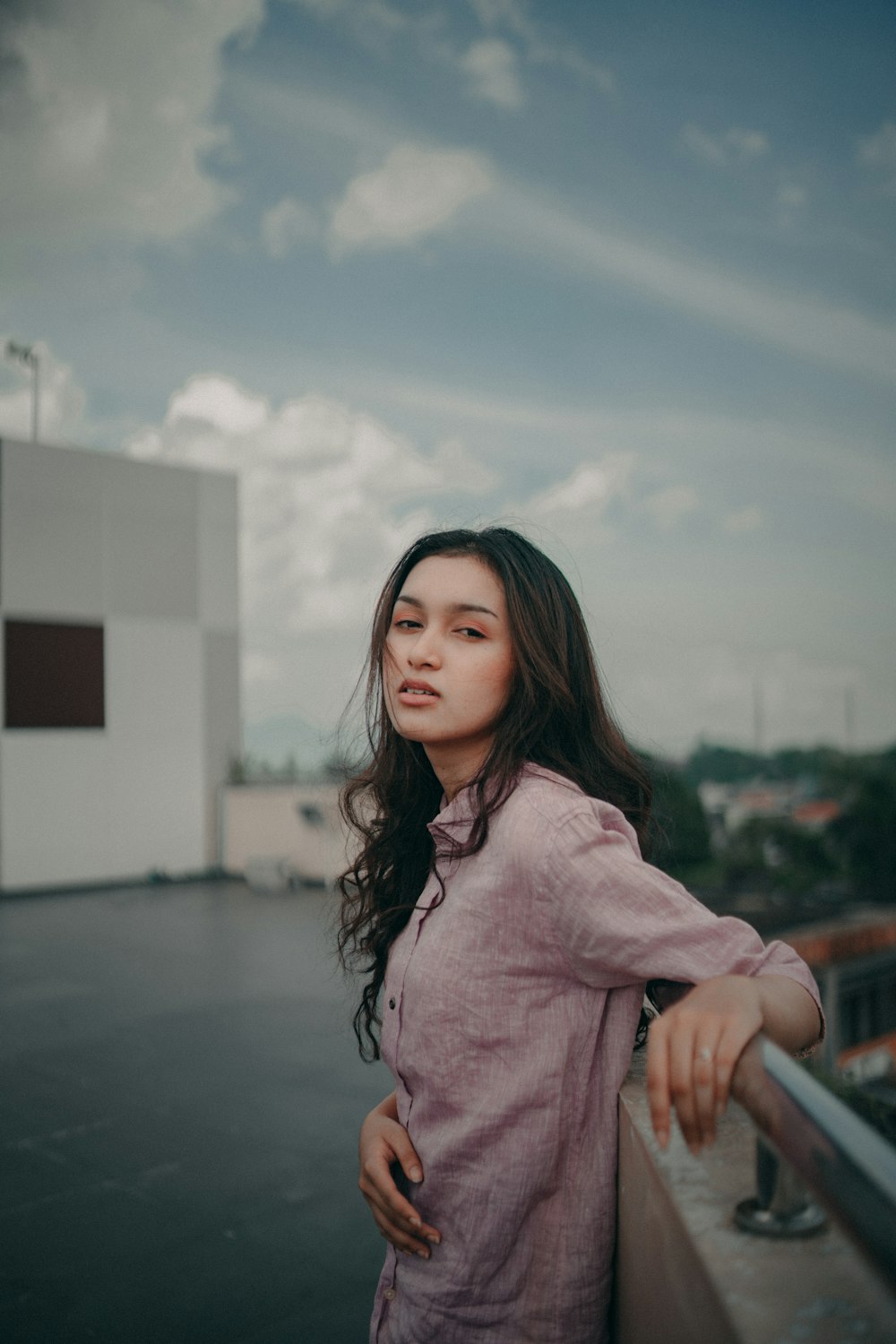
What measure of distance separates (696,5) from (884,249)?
1305 inches

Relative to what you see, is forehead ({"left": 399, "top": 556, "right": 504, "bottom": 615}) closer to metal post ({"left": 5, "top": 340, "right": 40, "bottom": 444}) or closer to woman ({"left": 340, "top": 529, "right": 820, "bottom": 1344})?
woman ({"left": 340, "top": 529, "right": 820, "bottom": 1344})

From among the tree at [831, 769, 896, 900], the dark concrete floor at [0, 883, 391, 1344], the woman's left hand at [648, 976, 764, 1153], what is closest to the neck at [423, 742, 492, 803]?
the woman's left hand at [648, 976, 764, 1153]

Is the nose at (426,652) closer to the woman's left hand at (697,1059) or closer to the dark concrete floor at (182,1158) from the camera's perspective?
the woman's left hand at (697,1059)

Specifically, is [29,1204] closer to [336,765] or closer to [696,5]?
[336,765]

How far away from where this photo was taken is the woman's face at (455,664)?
1.13 m

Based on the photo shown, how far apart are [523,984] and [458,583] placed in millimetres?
436

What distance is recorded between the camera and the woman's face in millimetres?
1134

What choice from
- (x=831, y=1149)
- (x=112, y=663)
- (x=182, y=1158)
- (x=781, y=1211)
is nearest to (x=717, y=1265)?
(x=781, y=1211)

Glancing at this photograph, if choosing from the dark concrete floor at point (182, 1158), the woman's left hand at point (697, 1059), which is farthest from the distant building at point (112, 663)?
the woman's left hand at point (697, 1059)

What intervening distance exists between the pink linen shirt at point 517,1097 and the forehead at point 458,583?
24 centimetres

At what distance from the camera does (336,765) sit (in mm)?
1761

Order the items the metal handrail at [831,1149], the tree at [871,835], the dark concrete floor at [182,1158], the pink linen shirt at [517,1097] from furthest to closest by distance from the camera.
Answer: the tree at [871,835] < the dark concrete floor at [182,1158] < the pink linen shirt at [517,1097] < the metal handrail at [831,1149]

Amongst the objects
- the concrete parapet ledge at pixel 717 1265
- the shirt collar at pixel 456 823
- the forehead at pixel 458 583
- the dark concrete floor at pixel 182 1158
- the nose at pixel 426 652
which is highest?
the forehead at pixel 458 583

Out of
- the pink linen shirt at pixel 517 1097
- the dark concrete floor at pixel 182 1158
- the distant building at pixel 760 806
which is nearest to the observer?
the pink linen shirt at pixel 517 1097
